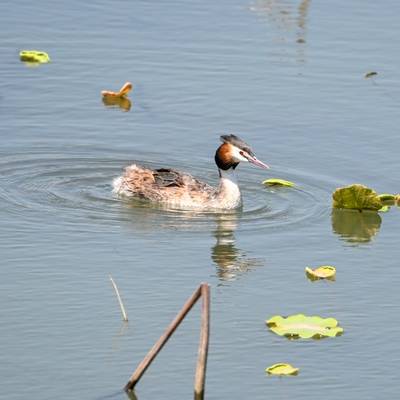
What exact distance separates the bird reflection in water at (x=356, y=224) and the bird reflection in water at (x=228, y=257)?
106cm

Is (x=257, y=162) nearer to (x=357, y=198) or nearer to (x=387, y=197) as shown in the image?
(x=357, y=198)

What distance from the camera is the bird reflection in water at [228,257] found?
44.5 ft

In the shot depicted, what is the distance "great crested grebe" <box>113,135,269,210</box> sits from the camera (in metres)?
15.9

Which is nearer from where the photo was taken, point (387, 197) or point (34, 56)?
point (387, 197)

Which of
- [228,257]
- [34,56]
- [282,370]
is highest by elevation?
[34,56]

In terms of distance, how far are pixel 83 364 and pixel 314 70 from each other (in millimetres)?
9843

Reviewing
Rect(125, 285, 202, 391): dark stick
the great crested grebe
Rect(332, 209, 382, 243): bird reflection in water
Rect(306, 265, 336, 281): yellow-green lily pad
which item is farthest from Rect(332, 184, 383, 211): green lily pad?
Rect(125, 285, 202, 391): dark stick

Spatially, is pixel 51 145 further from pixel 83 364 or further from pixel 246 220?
pixel 83 364

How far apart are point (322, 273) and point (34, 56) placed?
A: 304 inches

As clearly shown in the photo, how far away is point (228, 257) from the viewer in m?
14.0

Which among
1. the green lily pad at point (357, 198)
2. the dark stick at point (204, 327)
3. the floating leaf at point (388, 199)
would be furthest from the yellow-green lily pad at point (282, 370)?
the floating leaf at point (388, 199)

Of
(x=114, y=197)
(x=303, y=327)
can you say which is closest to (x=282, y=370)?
(x=303, y=327)

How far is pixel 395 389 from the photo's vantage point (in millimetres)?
10898

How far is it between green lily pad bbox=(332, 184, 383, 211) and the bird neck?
105cm
